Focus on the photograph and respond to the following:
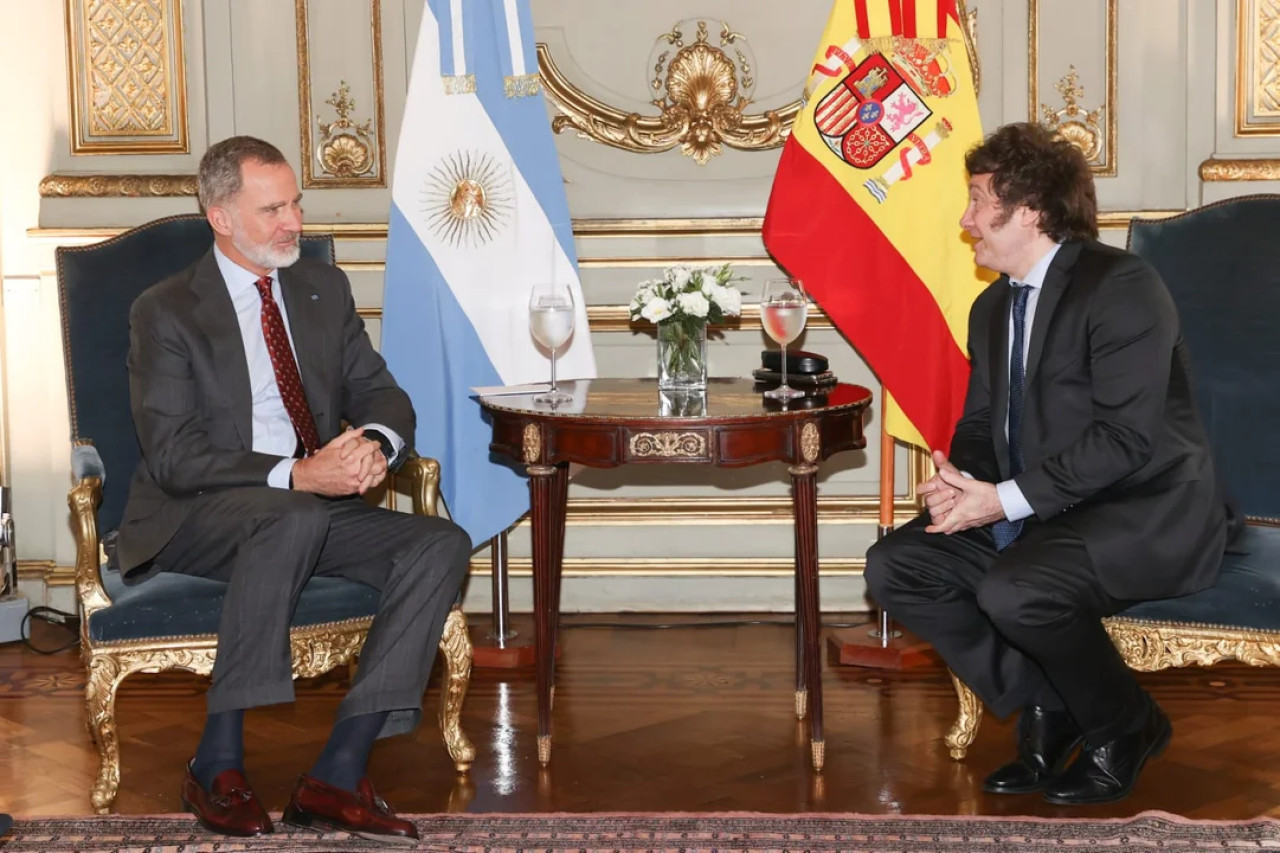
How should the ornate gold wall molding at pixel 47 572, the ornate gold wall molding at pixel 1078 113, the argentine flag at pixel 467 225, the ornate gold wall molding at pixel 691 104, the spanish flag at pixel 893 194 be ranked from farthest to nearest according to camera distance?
the ornate gold wall molding at pixel 47 572 → the ornate gold wall molding at pixel 691 104 → the ornate gold wall molding at pixel 1078 113 → the argentine flag at pixel 467 225 → the spanish flag at pixel 893 194

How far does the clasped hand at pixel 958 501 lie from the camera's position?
2875 millimetres

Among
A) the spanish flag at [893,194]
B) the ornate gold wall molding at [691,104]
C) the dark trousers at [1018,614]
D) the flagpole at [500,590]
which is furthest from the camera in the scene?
the ornate gold wall molding at [691,104]

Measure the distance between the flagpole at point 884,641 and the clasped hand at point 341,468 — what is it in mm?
1527

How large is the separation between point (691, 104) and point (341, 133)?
1054 mm

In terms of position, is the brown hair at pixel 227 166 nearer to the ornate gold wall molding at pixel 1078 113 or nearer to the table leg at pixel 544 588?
the table leg at pixel 544 588

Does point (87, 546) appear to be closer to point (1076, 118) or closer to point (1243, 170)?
point (1076, 118)

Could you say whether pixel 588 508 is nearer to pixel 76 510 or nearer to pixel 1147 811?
pixel 76 510

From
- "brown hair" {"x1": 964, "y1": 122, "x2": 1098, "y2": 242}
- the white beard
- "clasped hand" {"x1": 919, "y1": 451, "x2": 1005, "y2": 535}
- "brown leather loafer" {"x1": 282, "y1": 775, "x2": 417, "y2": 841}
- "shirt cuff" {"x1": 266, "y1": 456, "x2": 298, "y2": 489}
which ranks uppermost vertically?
"brown hair" {"x1": 964, "y1": 122, "x2": 1098, "y2": 242}

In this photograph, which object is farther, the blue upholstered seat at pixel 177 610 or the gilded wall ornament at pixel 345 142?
the gilded wall ornament at pixel 345 142

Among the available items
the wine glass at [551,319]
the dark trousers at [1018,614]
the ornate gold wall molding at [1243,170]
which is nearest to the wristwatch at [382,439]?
the wine glass at [551,319]

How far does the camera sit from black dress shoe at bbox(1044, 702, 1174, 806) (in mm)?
2842

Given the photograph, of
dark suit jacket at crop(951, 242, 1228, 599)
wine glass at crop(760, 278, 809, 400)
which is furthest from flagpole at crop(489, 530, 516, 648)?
dark suit jacket at crop(951, 242, 1228, 599)

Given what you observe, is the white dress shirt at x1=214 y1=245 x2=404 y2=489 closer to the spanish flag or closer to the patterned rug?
the patterned rug

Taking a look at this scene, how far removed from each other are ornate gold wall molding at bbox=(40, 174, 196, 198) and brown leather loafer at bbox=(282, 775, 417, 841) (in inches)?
87.7
